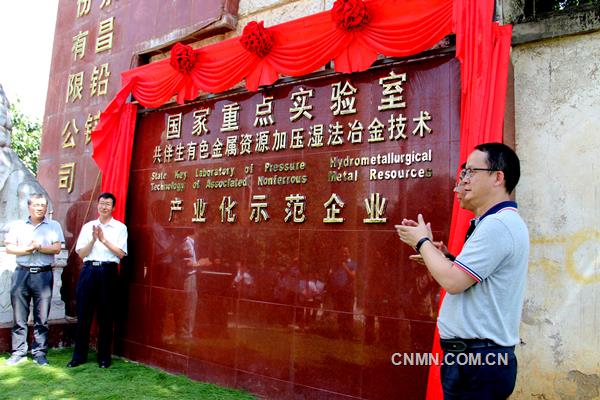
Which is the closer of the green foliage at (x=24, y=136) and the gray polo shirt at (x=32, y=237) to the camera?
the gray polo shirt at (x=32, y=237)

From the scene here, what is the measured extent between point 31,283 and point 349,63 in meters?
Result: 3.61

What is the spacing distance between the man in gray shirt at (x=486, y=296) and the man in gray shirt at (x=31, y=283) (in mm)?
3993

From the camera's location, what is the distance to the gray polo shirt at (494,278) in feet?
5.54

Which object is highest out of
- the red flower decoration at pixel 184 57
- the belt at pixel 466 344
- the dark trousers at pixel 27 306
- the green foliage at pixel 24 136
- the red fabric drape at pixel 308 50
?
the green foliage at pixel 24 136

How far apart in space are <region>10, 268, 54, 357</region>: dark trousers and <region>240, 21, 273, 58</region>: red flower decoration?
2960mm

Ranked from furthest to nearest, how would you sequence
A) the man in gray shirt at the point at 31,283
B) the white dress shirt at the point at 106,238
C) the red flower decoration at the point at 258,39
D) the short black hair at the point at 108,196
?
the short black hair at the point at 108,196, the white dress shirt at the point at 106,238, the man in gray shirt at the point at 31,283, the red flower decoration at the point at 258,39

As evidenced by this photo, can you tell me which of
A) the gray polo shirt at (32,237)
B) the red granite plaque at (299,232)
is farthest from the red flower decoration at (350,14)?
the gray polo shirt at (32,237)

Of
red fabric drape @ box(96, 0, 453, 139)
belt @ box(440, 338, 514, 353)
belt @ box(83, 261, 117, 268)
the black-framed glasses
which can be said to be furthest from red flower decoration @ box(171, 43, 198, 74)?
belt @ box(440, 338, 514, 353)

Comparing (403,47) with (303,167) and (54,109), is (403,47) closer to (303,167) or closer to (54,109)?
(303,167)

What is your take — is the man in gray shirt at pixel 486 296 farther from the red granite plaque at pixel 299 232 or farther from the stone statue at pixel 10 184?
the stone statue at pixel 10 184

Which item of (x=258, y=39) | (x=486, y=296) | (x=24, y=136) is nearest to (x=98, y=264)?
(x=258, y=39)

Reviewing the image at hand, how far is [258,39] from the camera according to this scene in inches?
155

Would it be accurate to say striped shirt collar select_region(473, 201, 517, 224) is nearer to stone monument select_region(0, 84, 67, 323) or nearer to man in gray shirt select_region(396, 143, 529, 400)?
man in gray shirt select_region(396, 143, 529, 400)

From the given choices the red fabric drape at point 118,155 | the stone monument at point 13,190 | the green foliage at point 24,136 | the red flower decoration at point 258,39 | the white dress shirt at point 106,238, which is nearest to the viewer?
the red flower decoration at point 258,39
